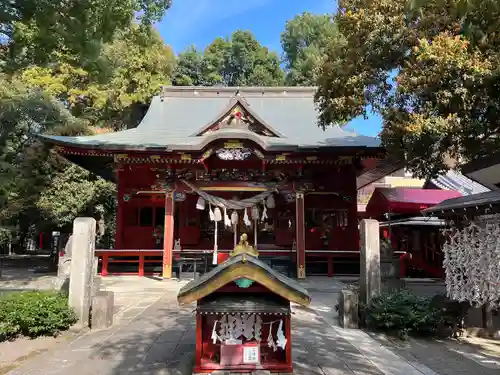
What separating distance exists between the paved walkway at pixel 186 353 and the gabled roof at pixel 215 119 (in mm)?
7023

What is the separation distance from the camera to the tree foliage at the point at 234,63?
51031 mm

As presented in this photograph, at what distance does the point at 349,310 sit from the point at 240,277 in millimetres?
3934

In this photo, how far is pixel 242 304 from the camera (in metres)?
4.84

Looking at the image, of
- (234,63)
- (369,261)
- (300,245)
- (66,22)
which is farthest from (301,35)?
(369,261)

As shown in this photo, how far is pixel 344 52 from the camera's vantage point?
10.4 metres

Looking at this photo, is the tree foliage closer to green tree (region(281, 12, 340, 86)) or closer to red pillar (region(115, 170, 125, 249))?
green tree (region(281, 12, 340, 86))

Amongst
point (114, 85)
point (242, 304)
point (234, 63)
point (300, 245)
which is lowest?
point (242, 304)

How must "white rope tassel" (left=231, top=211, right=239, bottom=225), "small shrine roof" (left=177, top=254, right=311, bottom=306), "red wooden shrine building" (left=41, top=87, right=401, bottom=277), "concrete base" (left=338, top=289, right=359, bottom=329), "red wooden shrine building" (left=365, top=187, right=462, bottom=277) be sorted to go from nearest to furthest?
"small shrine roof" (left=177, top=254, right=311, bottom=306) → "concrete base" (left=338, top=289, right=359, bottom=329) → "red wooden shrine building" (left=41, top=87, right=401, bottom=277) → "white rope tassel" (left=231, top=211, right=239, bottom=225) → "red wooden shrine building" (left=365, top=187, right=462, bottom=277)

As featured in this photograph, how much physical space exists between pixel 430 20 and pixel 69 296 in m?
9.14

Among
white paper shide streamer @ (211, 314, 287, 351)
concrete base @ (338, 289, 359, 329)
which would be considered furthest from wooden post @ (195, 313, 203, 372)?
concrete base @ (338, 289, 359, 329)

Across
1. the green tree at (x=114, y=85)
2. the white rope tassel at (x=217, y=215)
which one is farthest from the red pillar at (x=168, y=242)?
the green tree at (x=114, y=85)

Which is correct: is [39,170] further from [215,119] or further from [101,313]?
[101,313]

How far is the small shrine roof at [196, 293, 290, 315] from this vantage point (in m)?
4.78

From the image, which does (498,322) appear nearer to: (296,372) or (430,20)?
(296,372)
